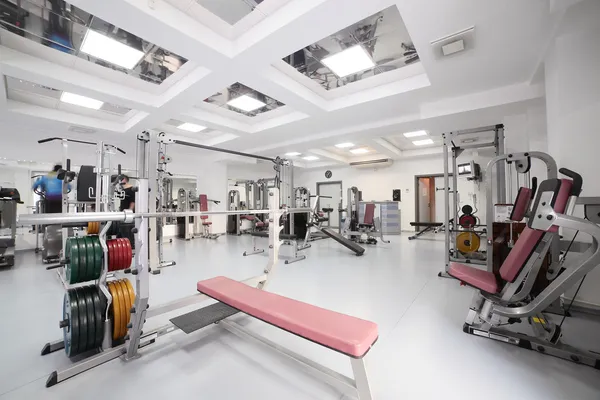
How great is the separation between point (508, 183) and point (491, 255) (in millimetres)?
2789

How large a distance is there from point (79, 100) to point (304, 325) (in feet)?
19.9

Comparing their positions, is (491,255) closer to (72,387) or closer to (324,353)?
(324,353)

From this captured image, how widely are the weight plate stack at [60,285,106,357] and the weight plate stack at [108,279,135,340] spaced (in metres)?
0.07

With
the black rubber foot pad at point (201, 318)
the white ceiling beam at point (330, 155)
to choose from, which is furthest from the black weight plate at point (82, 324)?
the white ceiling beam at point (330, 155)

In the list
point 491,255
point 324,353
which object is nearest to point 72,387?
A: point 324,353

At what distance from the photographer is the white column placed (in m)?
2.40

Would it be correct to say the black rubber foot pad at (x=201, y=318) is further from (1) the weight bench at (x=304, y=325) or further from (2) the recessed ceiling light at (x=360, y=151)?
(2) the recessed ceiling light at (x=360, y=151)

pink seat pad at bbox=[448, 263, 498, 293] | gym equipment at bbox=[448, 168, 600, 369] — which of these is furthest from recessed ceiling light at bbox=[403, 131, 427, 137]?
pink seat pad at bbox=[448, 263, 498, 293]

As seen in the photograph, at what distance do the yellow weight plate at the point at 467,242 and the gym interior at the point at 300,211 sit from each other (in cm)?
4

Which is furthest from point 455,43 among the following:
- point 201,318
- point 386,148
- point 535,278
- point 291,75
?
point 386,148

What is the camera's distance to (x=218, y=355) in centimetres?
178

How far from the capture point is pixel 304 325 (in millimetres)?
1252

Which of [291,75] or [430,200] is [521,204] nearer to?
[291,75]

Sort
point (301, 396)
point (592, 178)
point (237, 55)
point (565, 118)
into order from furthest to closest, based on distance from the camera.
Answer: point (237, 55), point (565, 118), point (592, 178), point (301, 396)
